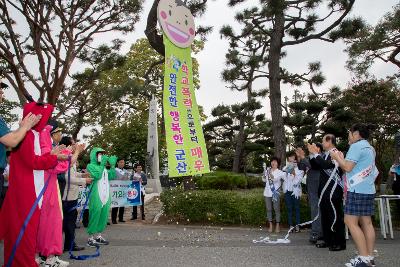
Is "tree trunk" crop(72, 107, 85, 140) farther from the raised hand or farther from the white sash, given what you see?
the raised hand

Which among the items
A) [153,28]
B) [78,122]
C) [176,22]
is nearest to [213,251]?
[176,22]

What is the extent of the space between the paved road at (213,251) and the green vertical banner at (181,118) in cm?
197

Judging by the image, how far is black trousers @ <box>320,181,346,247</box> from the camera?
5.73 metres

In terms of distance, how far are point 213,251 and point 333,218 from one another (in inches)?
77.8

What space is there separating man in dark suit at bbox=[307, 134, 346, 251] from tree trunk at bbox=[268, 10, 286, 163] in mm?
5293

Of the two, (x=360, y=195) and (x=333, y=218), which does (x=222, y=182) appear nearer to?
(x=333, y=218)

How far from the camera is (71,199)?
5641mm

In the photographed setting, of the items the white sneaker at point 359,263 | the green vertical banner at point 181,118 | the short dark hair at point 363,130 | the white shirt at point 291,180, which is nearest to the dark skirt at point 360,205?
the white sneaker at point 359,263

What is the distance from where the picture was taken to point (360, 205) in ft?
15.3

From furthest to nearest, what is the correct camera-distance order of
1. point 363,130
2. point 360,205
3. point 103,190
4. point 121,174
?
point 121,174, point 103,190, point 363,130, point 360,205

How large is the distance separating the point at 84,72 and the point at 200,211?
12297 mm

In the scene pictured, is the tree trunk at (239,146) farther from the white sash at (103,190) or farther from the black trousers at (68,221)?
the black trousers at (68,221)

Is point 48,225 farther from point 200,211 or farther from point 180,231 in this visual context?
point 200,211

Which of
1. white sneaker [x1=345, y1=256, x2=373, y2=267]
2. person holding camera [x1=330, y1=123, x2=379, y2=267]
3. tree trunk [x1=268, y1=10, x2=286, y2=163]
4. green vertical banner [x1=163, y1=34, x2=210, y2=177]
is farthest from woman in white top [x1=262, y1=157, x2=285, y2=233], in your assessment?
tree trunk [x1=268, y1=10, x2=286, y2=163]
